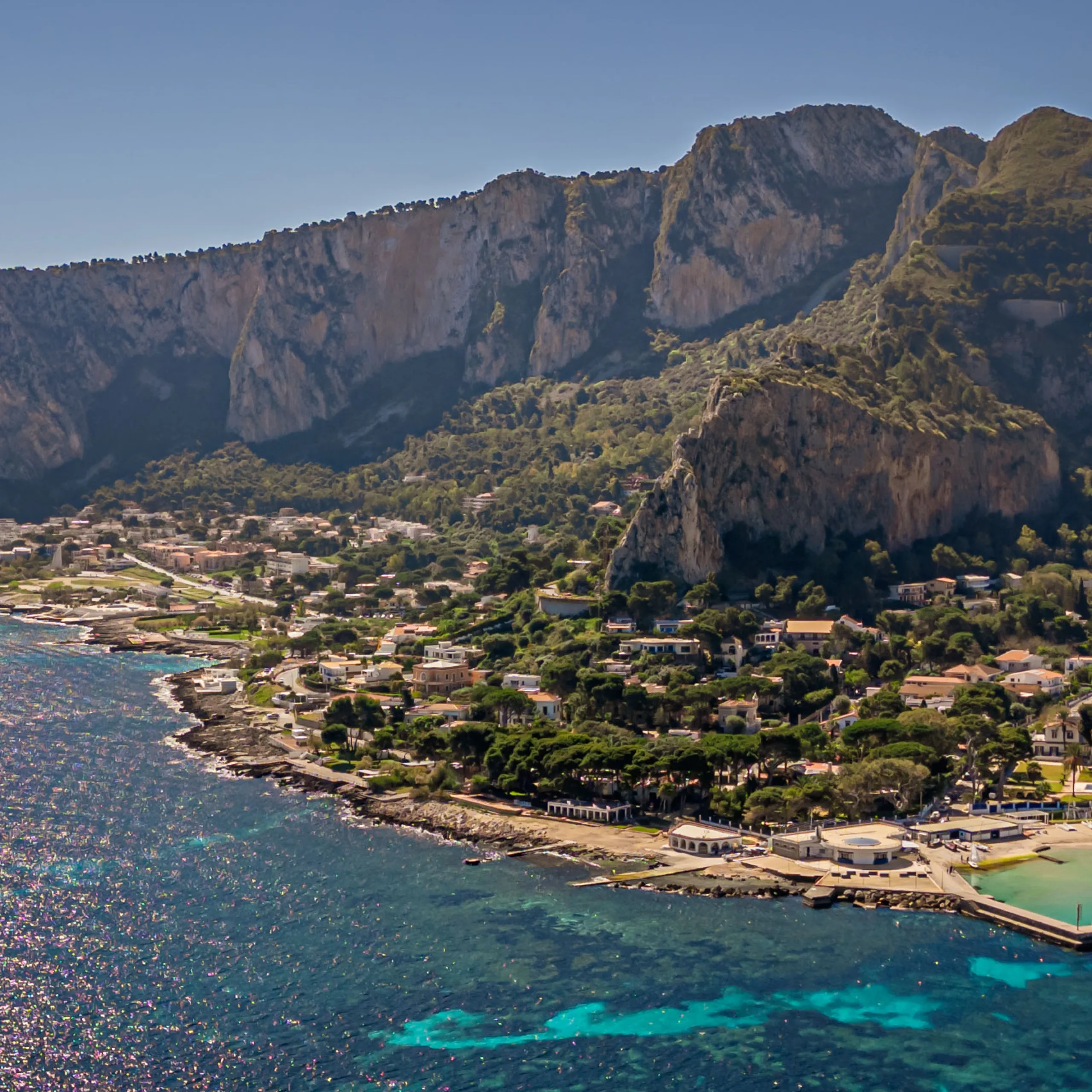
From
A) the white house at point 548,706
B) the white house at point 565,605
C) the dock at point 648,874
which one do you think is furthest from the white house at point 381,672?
the dock at point 648,874

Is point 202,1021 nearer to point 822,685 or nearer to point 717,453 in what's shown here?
point 822,685

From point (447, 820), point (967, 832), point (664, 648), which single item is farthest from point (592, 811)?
point (664, 648)

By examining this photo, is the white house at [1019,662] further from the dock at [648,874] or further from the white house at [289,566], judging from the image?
the white house at [289,566]

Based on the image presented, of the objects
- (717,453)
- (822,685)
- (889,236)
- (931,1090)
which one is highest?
(889,236)

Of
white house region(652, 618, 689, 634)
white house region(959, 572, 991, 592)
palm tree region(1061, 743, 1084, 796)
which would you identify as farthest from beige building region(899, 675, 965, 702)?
white house region(959, 572, 991, 592)

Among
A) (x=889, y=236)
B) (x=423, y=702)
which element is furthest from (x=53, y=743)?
(x=889, y=236)

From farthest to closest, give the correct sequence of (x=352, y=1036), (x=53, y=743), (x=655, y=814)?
(x=53, y=743) → (x=655, y=814) → (x=352, y=1036)

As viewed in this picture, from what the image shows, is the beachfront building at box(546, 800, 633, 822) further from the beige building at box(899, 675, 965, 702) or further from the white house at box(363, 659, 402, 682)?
the white house at box(363, 659, 402, 682)
